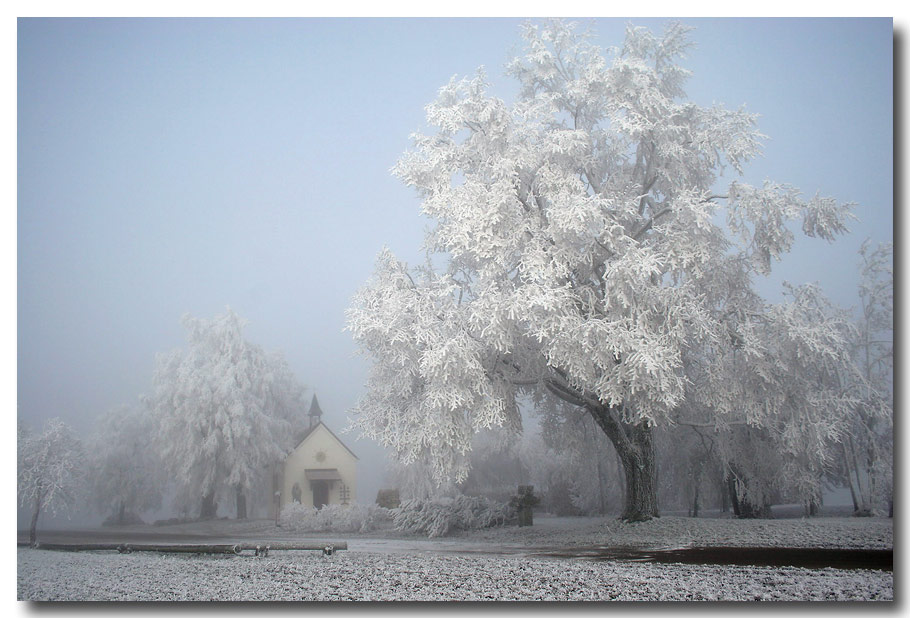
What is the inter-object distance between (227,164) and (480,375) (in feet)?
11.7

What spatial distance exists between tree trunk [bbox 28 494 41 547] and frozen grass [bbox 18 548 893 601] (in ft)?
0.30

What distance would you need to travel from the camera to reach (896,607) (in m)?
5.44

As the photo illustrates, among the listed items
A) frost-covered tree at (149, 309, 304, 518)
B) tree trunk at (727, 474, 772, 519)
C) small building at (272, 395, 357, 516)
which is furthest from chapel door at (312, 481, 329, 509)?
tree trunk at (727, 474, 772, 519)

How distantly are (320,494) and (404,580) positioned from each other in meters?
1.47

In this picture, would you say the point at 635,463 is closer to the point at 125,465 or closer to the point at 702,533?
the point at 702,533

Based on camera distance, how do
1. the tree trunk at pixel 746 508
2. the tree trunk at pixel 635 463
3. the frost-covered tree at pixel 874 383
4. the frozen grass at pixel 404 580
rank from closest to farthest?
1. the frozen grass at pixel 404 580
2. the frost-covered tree at pixel 874 383
3. the tree trunk at pixel 635 463
4. the tree trunk at pixel 746 508

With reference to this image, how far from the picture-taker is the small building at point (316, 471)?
653 centimetres

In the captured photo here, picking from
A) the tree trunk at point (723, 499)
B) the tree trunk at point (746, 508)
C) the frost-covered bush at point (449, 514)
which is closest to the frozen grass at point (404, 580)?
the frost-covered bush at point (449, 514)

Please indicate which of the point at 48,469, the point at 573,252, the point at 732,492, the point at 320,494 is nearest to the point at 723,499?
the point at 732,492

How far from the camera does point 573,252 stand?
6.29 meters

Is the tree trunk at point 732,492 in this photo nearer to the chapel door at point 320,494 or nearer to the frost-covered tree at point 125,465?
the chapel door at point 320,494

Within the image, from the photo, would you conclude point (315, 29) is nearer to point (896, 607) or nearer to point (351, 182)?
point (351, 182)

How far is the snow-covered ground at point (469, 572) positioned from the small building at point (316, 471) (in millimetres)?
357

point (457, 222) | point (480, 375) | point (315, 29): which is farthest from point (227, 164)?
point (480, 375)
